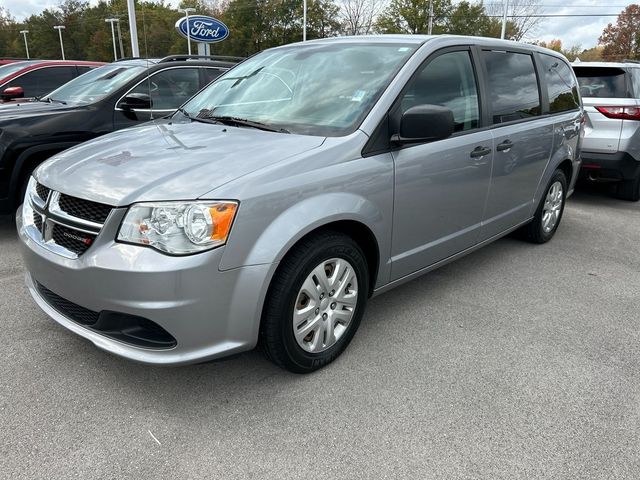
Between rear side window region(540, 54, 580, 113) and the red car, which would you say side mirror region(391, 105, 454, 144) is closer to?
rear side window region(540, 54, 580, 113)

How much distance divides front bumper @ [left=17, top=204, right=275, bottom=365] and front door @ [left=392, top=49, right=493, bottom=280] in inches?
43.9

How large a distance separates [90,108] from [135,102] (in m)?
0.43

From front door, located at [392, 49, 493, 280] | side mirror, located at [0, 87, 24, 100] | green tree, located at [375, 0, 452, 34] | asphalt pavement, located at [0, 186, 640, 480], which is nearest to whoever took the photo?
asphalt pavement, located at [0, 186, 640, 480]

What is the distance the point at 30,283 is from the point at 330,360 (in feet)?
5.74

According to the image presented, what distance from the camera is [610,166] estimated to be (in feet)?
21.7

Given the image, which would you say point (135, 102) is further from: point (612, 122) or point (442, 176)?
point (612, 122)

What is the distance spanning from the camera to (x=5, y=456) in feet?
7.00

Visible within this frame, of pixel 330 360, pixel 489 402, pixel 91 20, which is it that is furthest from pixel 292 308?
pixel 91 20

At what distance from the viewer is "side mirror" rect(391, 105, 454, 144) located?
2.80 meters

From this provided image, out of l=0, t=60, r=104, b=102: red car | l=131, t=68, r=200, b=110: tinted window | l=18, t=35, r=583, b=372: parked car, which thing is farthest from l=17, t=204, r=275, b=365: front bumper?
l=0, t=60, r=104, b=102: red car

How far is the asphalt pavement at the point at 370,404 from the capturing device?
7.09 feet

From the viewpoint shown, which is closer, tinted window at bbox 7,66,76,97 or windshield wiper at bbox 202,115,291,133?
windshield wiper at bbox 202,115,291,133

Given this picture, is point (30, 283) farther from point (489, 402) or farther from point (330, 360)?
point (489, 402)

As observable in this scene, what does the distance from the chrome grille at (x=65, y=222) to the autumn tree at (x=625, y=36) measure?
→ 207ft
